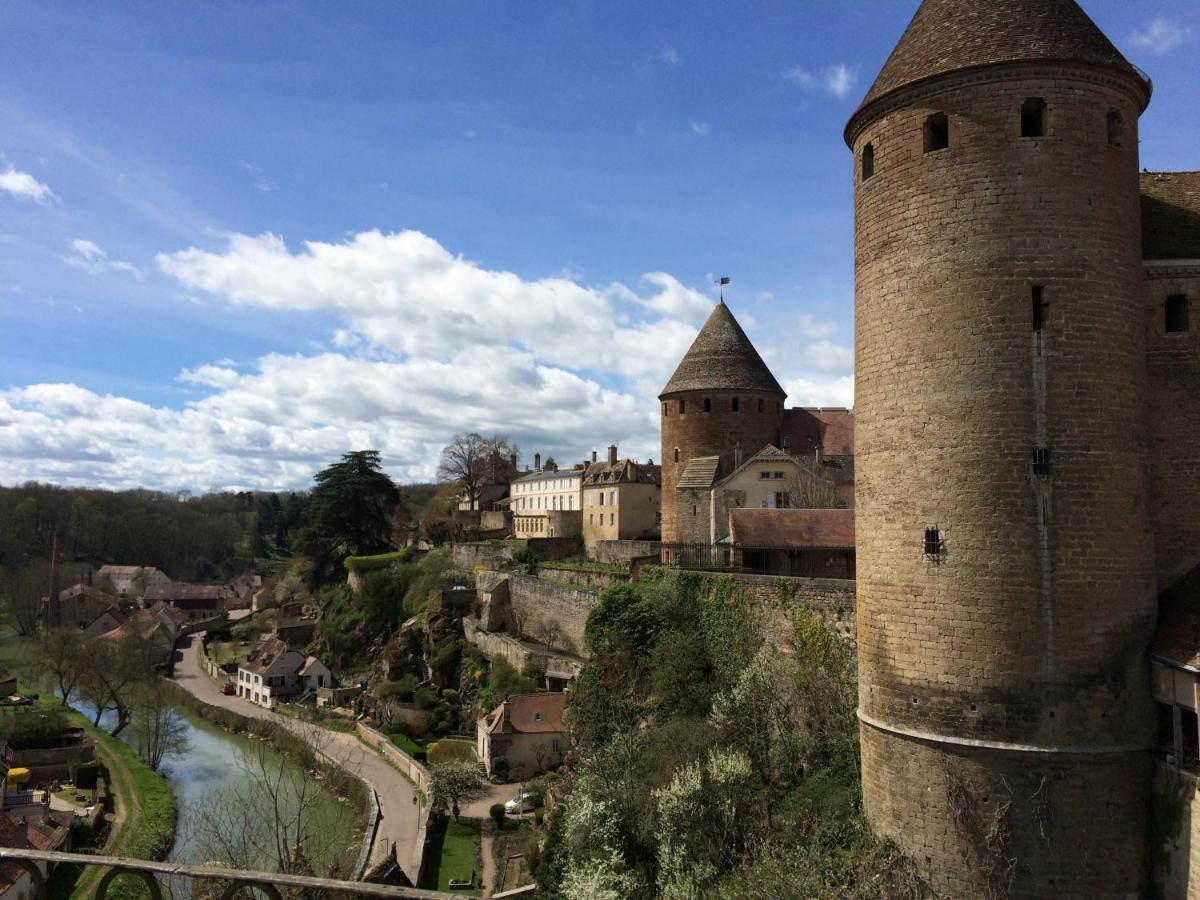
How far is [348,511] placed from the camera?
2281 inches

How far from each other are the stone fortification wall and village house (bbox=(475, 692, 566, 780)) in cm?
753

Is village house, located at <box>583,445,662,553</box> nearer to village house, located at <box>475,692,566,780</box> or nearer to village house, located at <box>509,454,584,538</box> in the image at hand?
village house, located at <box>509,454,584,538</box>

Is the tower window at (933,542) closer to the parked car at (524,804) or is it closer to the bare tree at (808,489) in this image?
the bare tree at (808,489)

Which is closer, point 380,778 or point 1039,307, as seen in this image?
point 1039,307

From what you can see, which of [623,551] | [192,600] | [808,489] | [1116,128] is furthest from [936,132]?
[192,600]

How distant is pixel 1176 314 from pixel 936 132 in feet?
14.7

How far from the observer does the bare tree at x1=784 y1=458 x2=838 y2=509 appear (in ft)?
94.2

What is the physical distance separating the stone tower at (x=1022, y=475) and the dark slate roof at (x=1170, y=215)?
1.40m

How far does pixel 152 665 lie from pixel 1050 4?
59085 millimetres

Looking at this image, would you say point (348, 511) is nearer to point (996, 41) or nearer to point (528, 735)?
point (528, 735)

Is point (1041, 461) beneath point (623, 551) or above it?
above

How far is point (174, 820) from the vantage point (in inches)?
1240

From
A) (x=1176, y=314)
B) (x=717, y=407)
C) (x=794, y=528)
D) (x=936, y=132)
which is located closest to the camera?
(x=936, y=132)

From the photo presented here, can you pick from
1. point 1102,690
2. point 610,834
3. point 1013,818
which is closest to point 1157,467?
point 1102,690
